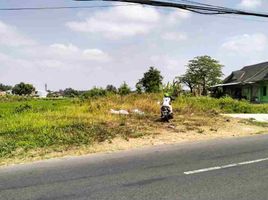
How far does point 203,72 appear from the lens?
7462cm

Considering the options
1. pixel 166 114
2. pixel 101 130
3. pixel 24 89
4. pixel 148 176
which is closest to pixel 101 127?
pixel 101 130

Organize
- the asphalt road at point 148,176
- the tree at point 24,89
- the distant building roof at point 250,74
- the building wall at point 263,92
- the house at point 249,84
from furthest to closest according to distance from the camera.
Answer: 1. the tree at point 24,89
2. the distant building roof at point 250,74
3. the house at point 249,84
4. the building wall at point 263,92
5. the asphalt road at point 148,176

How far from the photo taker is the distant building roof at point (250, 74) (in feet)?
160

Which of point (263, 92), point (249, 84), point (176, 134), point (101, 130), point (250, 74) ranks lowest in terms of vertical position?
point (176, 134)

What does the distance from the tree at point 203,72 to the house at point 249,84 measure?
14551 millimetres

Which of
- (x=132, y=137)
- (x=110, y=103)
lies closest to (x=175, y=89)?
(x=110, y=103)

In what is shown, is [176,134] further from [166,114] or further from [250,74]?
[250,74]

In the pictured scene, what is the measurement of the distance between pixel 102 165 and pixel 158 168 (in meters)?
1.43

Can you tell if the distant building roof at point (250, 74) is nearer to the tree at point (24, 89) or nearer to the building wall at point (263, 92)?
the building wall at point (263, 92)

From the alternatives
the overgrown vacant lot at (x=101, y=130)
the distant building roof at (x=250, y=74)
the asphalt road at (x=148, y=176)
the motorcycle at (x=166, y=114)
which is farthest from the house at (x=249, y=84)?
the asphalt road at (x=148, y=176)

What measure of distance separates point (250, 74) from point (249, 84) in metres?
3.21

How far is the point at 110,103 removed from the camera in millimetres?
23312

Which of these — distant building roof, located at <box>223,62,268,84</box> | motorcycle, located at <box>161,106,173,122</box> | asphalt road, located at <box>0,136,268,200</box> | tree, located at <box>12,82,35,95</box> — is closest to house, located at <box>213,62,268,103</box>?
distant building roof, located at <box>223,62,268,84</box>

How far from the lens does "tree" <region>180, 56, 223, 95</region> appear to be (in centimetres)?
7419
